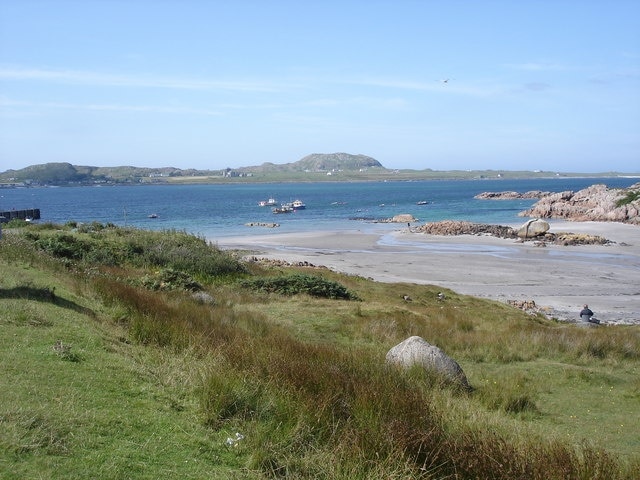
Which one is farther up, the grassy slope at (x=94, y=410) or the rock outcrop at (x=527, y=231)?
the grassy slope at (x=94, y=410)

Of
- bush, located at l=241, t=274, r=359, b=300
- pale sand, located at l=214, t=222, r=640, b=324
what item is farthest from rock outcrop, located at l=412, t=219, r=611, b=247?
bush, located at l=241, t=274, r=359, b=300

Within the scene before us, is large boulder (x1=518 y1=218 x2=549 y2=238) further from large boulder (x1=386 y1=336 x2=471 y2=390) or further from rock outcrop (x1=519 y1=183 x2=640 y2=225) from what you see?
large boulder (x1=386 y1=336 x2=471 y2=390)

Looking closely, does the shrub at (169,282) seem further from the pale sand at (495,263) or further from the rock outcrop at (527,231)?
the rock outcrop at (527,231)

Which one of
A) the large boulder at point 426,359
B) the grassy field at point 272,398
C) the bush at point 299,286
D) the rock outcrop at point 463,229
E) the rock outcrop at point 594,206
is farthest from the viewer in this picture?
the rock outcrop at point 594,206

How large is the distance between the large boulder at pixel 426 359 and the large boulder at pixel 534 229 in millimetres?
54667

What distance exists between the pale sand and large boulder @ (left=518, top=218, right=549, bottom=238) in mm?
2295

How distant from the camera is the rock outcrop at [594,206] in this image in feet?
269

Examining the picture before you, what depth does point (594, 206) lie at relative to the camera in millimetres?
91188

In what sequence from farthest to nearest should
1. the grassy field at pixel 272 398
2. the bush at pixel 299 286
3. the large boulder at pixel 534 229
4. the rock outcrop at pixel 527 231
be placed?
the large boulder at pixel 534 229 → the rock outcrop at pixel 527 231 → the bush at pixel 299 286 → the grassy field at pixel 272 398

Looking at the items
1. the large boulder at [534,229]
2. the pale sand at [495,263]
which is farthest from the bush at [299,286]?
the large boulder at [534,229]

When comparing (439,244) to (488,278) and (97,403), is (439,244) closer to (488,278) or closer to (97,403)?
(488,278)

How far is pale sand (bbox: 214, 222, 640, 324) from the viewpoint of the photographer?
33.8 m

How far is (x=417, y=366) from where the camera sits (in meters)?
11.1

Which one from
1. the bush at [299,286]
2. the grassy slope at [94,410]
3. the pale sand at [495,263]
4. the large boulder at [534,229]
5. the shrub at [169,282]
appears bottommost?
the pale sand at [495,263]
